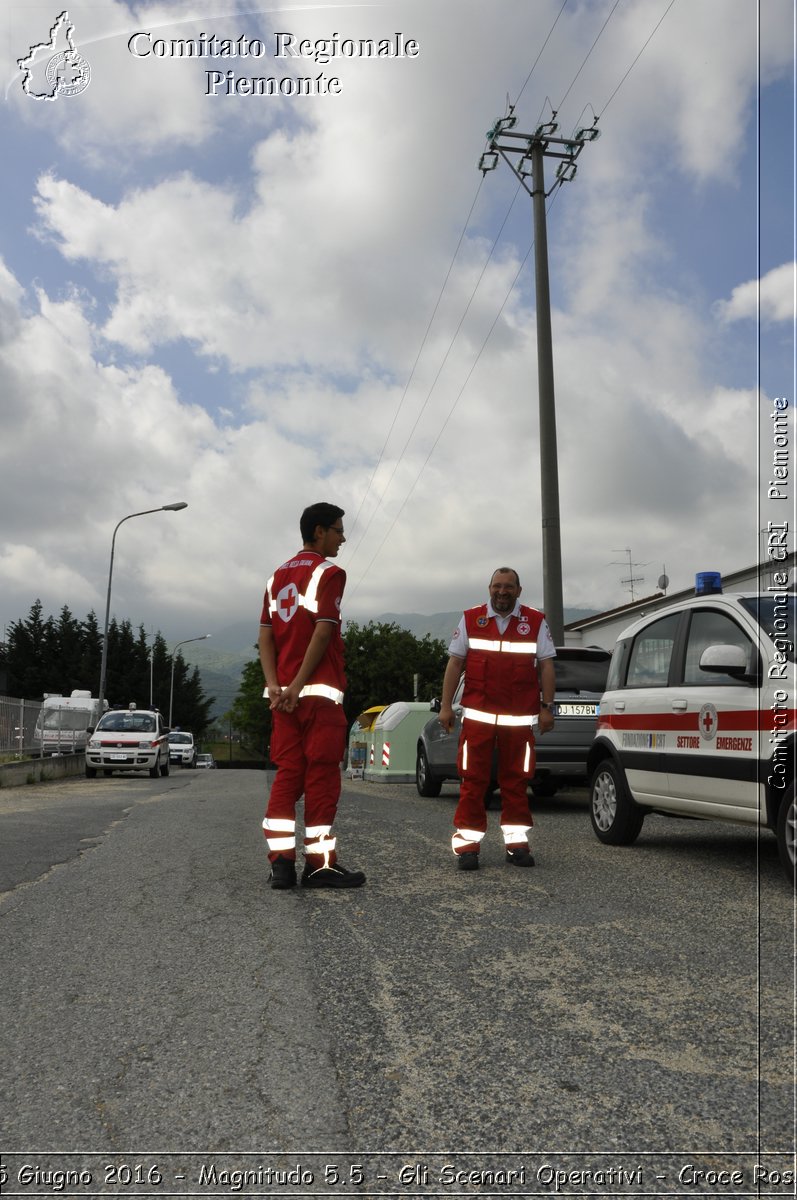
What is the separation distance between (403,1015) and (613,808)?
446cm

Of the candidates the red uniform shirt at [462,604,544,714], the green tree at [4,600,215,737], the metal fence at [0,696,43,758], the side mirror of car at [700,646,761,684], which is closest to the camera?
the side mirror of car at [700,646,761,684]

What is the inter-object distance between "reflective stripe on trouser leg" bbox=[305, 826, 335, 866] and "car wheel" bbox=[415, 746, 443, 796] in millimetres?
7350

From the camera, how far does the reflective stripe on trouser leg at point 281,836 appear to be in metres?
5.51

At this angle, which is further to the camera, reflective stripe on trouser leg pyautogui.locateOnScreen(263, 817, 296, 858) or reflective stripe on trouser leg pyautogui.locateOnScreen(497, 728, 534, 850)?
reflective stripe on trouser leg pyautogui.locateOnScreen(497, 728, 534, 850)

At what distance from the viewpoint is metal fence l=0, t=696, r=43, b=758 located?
21.6 meters

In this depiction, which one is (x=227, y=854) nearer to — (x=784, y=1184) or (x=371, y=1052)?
(x=371, y=1052)

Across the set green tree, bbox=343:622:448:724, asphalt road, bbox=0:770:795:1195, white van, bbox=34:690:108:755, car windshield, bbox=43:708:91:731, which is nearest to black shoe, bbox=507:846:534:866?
asphalt road, bbox=0:770:795:1195

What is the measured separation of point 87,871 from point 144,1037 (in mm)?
3498

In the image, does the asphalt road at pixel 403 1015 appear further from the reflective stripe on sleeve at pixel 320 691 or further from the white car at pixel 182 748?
the white car at pixel 182 748

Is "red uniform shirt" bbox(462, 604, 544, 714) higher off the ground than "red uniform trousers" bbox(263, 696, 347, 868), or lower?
higher

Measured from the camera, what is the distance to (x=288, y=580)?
5.75 m

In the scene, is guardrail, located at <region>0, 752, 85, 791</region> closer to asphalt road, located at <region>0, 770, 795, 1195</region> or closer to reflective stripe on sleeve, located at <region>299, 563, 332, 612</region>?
asphalt road, located at <region>0, 770, 795, 1195</region>

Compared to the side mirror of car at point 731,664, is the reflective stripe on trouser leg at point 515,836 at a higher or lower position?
lower

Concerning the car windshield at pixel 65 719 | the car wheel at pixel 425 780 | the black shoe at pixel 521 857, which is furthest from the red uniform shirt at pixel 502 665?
the car windshield at pixel 65 719
